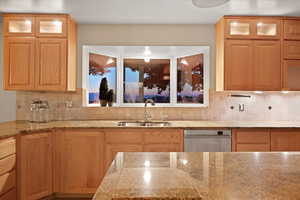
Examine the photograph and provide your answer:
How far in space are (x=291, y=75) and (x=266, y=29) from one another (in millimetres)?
729

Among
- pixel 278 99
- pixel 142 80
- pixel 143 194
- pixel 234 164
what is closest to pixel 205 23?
pixel 142 80

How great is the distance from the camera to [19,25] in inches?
136

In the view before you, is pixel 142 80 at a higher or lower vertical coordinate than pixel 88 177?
higher

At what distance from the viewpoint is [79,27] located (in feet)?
12.7

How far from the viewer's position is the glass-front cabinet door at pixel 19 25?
11.3 ft

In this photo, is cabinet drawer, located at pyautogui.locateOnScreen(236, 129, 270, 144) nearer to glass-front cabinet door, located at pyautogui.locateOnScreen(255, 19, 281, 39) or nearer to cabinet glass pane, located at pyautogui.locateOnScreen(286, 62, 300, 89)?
cabinet glass pane, located at pyautogui.locateOnScreen(286, 62, 300, 89)

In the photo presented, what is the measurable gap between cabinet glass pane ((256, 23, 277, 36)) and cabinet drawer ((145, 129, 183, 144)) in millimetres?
1747

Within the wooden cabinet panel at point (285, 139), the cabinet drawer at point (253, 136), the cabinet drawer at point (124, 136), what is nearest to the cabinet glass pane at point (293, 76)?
the wooden cabinet panel at point (285, 139)

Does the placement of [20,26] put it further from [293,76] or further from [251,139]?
[293,76]

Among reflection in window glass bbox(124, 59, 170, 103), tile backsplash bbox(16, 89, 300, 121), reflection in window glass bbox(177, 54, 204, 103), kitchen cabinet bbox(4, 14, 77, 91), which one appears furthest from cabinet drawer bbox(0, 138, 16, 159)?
reflection in window glass bbox(177, 54, 204, 103)

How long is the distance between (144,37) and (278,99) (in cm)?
220

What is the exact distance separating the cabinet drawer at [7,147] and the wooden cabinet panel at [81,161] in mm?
570

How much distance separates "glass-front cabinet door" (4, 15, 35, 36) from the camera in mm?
3434

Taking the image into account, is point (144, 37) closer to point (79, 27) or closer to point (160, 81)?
point (160, 81)
